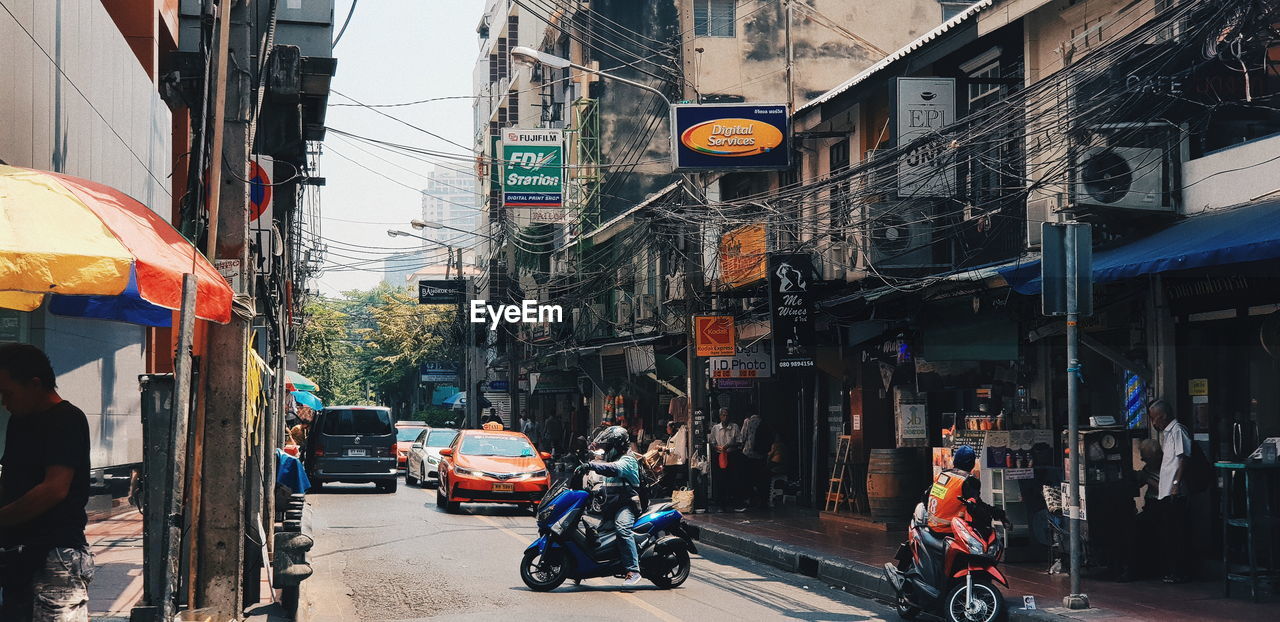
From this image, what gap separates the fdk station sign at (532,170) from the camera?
3194 cm

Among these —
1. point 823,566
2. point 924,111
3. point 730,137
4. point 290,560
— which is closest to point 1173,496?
point 823,566

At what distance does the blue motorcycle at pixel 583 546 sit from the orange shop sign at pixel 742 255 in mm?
9939

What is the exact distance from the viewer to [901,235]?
19.2 meters

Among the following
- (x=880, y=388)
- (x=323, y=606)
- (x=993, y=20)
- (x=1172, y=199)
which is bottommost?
(x=323, y=606)

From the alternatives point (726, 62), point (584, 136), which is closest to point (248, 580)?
point (726, 62)

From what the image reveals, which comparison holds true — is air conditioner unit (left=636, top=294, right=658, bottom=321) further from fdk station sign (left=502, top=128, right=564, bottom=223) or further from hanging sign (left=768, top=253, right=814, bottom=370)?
hanging sign (left=768, top=253, right=814, bottom=370)

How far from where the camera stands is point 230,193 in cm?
885

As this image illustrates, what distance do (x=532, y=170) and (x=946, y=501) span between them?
74.2 ft

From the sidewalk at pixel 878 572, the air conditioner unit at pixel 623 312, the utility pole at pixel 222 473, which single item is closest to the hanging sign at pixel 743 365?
the sidewalk at pixel 878 572

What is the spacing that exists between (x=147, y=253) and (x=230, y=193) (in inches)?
92.1

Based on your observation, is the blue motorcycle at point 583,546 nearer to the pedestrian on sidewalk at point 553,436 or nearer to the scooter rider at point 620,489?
the scooter rider at point 620,489

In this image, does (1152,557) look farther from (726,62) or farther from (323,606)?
(726,62)

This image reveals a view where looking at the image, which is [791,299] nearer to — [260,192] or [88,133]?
[260,192]

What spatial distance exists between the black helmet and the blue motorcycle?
0.39 m
